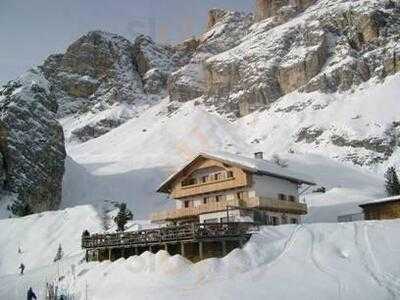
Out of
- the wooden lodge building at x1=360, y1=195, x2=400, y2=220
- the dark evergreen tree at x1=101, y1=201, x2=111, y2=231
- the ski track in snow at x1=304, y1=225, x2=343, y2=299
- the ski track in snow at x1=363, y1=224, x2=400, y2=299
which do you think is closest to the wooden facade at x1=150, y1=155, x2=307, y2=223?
the wooden lodge building at x1=360, y1=195, x2=400, y2=220

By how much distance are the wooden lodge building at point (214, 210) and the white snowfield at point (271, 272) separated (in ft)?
4.13

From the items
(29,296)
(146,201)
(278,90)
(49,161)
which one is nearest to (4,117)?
(49,161)

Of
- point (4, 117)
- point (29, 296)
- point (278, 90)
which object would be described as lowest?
point (29, 296)

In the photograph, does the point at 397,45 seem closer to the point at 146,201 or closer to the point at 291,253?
the point at 146,201

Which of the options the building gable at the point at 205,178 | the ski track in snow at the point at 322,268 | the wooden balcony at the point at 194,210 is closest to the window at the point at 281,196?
the building gable at the point at 205,178

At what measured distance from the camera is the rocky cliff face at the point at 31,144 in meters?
97.4

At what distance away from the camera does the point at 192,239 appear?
37250 millimetres

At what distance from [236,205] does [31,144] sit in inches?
2638

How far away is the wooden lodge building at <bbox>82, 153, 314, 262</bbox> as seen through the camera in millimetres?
37688

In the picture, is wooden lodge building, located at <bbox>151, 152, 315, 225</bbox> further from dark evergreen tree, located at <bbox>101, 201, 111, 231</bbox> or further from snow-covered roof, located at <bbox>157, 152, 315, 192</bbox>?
dark evergreen tree, located at <bbox>101, 201, 111, 231</bbox>

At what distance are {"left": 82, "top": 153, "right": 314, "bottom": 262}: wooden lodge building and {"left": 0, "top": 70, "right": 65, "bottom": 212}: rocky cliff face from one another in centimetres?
4653

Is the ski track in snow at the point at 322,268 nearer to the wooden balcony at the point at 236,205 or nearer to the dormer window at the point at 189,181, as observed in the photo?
the wooden balcony at the point at 236,205

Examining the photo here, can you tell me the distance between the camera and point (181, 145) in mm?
152500

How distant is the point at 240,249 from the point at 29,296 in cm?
1284
